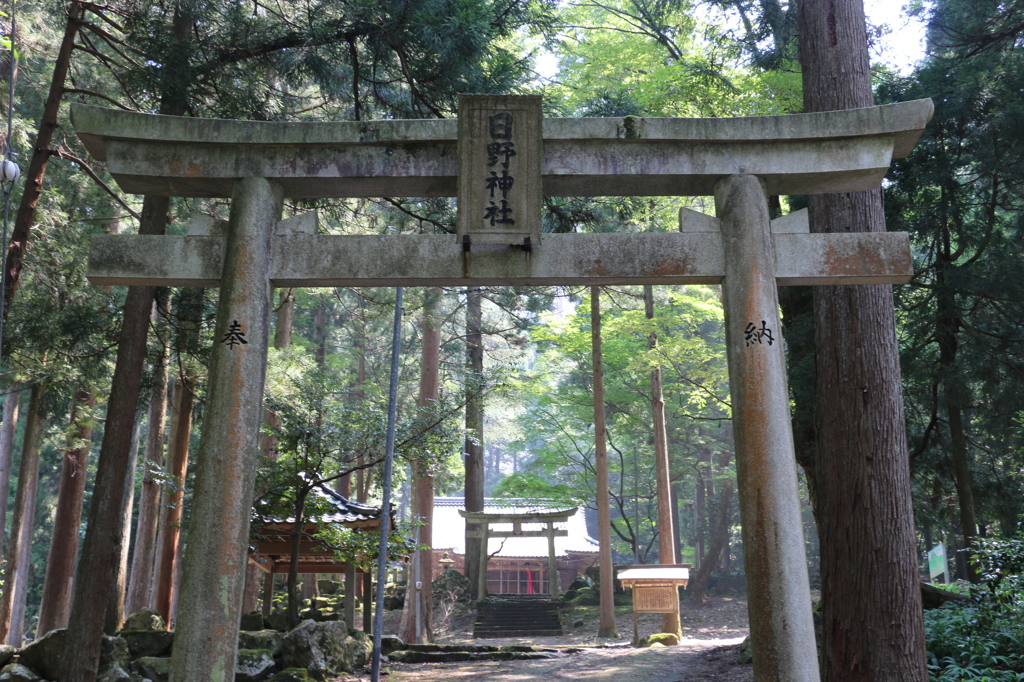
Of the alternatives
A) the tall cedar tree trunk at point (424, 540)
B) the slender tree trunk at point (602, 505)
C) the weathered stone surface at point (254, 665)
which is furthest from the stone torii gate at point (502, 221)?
the slender tree trunk at point (602, 505)

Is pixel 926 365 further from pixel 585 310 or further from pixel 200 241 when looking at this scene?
pixel 585 310

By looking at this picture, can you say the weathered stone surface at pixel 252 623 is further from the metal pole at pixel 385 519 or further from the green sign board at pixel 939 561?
the green sign board at pixel 939 561

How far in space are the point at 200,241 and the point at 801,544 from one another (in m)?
3.98

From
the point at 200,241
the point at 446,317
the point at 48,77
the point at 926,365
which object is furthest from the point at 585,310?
the point at 200,241

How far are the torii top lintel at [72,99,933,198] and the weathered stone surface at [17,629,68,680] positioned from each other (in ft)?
21.3

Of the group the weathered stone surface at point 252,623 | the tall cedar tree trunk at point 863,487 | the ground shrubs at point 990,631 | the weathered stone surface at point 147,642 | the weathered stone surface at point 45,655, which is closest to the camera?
the tall cedar tree trunk at point 863,487

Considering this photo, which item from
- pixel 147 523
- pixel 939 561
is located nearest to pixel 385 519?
pixel 147 523

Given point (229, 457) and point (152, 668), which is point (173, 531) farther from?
point (229, 457)

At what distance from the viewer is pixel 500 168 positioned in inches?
191

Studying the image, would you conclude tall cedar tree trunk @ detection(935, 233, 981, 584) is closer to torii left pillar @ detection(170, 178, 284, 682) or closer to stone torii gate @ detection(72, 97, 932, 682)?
stone torii gate @ detection(72, 97, 932, 682)

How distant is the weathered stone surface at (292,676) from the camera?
360 inches

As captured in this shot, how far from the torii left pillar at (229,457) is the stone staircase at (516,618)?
1681cm

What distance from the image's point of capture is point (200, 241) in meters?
4.87

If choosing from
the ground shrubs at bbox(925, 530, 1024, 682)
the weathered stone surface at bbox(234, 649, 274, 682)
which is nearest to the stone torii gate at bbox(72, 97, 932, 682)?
the ground shrubs at bbox(925, 530, 1024, 682)
